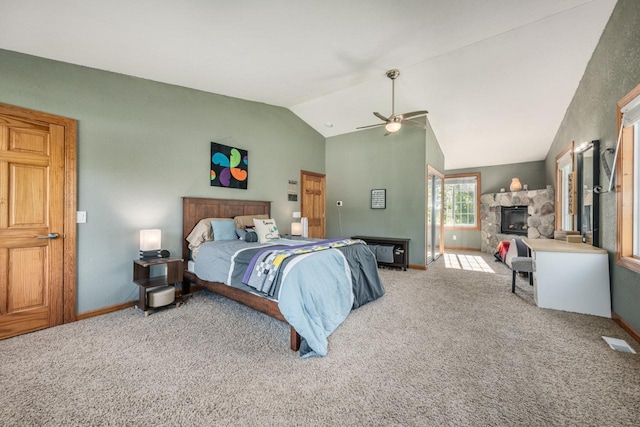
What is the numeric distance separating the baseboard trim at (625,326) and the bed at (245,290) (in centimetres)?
233

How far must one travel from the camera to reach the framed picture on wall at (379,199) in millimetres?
5770

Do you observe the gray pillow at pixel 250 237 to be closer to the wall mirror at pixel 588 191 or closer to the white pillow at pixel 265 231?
the white pillow at pixel 265 231

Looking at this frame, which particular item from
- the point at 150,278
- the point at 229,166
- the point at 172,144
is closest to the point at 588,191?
the point at 229,166

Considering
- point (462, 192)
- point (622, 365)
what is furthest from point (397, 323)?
point (462, 192)

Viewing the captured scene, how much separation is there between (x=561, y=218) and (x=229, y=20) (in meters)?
6.67

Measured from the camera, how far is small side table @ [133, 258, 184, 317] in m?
3.01

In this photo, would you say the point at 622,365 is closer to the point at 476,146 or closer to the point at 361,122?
the point at 361,122

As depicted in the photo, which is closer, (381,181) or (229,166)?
(229,166)

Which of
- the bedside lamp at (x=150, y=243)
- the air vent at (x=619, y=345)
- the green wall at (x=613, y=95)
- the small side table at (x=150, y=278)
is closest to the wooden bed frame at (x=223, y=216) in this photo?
the small side table at (x=150, y=278)

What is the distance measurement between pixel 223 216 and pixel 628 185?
16.0ft

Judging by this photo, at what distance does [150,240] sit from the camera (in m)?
3.23

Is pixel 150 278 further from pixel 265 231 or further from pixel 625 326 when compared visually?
pixel 625 326

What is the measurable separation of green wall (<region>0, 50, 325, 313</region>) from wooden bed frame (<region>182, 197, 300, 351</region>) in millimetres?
114

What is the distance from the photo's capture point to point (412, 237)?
539 centimetres
